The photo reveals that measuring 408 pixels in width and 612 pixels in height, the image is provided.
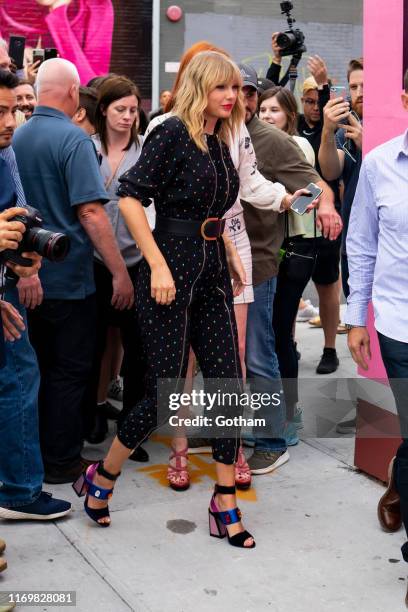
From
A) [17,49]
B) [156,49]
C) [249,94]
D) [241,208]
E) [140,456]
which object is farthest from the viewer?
[156,49]


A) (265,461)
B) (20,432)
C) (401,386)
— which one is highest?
(401,386)

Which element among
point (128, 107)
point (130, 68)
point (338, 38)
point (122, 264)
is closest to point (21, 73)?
point (128, 107)

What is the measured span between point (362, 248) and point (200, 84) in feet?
2.96

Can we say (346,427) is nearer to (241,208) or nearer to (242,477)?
(242,477)

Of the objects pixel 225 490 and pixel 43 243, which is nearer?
pixel 43 243

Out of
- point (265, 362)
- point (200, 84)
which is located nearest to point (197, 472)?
point (265, 362)

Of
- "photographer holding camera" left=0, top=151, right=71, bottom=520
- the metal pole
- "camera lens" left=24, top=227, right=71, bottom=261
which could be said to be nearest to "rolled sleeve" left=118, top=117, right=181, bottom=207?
"photographer holding camera" left=0, top=151, right=71, bottom=520

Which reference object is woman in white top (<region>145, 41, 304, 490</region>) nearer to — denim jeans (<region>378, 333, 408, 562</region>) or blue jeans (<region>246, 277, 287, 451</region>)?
blue jeans (<region>246, 277, 287, 451</region>)

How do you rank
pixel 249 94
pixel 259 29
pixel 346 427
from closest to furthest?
pixel 249 94
pixel 346 427
pixel 259 29

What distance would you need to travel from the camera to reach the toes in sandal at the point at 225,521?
12.4ft

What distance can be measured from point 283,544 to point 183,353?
87 centimetres

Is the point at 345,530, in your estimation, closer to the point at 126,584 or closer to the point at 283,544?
the point at 283,544

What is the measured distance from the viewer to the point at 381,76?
423cm

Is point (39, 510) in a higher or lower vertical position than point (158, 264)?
lower
